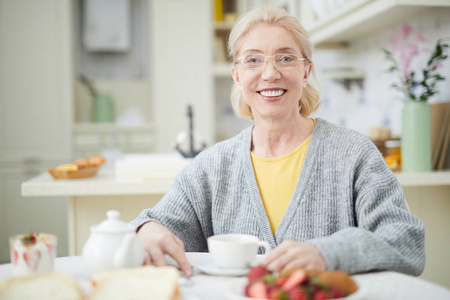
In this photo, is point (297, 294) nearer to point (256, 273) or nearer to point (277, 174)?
point (256, 273)

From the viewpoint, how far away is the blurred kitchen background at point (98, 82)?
4051 millimetres

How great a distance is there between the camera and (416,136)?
6.71ft

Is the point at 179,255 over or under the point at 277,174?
under

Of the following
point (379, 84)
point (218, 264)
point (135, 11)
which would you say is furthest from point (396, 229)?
point (135, 11)

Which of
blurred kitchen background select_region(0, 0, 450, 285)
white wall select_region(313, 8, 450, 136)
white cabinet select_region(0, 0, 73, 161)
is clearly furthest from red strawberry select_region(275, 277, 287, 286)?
white cabinet select_region(0, 0, 73, 161)

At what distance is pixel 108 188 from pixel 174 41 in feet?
8.16

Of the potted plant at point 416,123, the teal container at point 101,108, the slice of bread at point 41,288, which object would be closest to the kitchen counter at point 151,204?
the potted plant at point 416,123

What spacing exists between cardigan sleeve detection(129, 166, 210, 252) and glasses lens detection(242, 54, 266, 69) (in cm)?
37

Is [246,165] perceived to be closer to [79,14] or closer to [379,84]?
[379,84]

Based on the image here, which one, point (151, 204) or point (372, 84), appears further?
point (372, 84)

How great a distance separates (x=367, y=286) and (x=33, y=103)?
3744 millimetres

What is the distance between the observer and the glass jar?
85.1 inches

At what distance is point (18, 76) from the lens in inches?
161

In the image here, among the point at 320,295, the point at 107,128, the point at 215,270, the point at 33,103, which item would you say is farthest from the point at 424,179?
the point at 33,103
